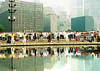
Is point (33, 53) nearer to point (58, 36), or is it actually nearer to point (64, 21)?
point (58, 36)

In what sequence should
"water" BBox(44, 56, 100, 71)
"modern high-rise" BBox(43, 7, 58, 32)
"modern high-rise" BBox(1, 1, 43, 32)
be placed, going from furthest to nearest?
"modern high-rise" BBox(43, 7, 58, 32), "modern high-rise" BBox(1, 1, 43, 32), "water" BBox(44, 56, 100, 71)

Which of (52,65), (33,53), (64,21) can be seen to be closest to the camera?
(52,65)

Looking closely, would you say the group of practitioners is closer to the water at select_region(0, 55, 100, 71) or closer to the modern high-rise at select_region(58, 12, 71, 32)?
the water at select_region(0, 55, 100, 71)

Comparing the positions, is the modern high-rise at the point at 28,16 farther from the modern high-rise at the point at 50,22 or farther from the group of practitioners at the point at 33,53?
the group of practitioners at the point at 33,53

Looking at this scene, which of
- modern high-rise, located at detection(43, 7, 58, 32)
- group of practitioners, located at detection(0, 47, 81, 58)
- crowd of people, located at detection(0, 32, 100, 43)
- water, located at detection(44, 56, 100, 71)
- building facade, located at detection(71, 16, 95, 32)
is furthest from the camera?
modern high-rise, located at detection(43, 7, 58, 32)

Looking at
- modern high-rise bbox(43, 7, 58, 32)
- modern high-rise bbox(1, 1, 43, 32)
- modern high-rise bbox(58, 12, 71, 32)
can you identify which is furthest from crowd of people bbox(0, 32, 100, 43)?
modern high-rise bbox(58, 12, 71, 32)

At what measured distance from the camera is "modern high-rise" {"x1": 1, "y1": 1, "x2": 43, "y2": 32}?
349ft

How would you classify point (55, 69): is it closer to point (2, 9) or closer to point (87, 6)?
point (2, 9)

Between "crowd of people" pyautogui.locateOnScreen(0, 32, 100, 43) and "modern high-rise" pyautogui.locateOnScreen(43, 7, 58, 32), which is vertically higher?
"modern high-rise" pyautogui.locateOnScreen(43, 7, 58, 32)

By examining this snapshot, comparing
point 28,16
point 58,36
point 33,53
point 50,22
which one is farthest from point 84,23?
point 33,53

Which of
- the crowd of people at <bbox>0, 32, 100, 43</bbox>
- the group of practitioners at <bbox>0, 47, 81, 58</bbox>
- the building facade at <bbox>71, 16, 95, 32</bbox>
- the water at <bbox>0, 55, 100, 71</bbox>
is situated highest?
the building facade at <bbox>71, 16, 95, 32</bbox>

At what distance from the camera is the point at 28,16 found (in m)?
115

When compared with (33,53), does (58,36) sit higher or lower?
higher

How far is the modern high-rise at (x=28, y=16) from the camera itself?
106m
